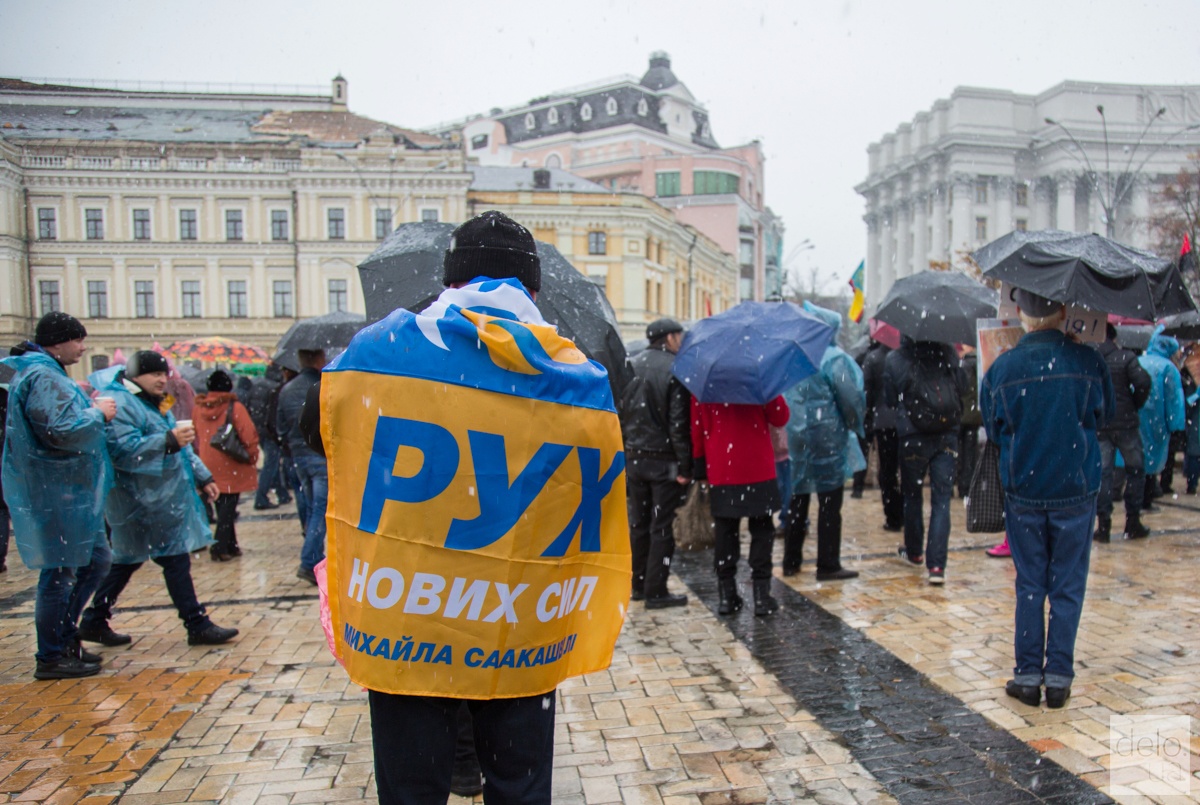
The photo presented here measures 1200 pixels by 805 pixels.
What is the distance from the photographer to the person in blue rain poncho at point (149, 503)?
4918 mm

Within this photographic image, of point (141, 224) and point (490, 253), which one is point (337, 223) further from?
point (490, 253)

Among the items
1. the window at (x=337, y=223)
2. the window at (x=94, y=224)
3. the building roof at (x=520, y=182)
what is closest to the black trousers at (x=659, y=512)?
the window at (x=337, y=223)

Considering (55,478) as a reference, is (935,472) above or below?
below

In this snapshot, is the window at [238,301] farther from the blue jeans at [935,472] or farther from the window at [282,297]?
the blue jeans at [935,472]

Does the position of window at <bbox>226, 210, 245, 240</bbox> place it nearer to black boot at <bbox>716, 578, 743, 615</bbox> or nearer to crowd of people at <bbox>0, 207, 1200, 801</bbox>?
crowd of people at <bbox>0, 207, 1200, 801</bbox>

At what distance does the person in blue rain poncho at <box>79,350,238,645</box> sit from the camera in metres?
4.92

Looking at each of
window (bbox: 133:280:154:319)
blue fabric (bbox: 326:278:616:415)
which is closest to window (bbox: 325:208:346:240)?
window (bbox: 133:280:154:319)

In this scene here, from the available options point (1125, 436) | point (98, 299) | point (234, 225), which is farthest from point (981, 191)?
point (1125, 436)

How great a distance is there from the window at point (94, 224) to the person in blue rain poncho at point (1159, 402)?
43293 mm

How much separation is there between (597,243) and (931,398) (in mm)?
42481

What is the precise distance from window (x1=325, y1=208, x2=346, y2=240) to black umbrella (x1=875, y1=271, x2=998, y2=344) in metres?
41.6

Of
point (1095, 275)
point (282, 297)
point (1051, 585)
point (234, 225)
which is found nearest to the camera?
point (1095, 275)

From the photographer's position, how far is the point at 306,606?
616cm

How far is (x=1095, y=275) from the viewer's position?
3959 mm
